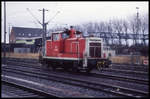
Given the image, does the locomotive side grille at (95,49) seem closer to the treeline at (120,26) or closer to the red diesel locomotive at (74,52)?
the red diesel locomotive at (74,52)

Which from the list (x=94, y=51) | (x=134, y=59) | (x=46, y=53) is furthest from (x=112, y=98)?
(x=134, y=59)

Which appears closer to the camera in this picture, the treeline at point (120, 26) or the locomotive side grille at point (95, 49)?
the locomotive side grille at point (95, 49)

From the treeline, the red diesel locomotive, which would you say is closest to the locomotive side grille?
the red diesel locomotive

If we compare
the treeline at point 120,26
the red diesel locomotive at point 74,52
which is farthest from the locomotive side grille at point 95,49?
the treeline at point 120,26

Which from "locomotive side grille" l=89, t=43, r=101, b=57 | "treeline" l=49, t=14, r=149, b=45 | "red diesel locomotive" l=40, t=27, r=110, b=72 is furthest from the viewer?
"treeline" l=49, t=14, r=149, b=45

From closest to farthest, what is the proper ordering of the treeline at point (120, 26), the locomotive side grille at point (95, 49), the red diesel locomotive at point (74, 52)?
1. the red diesel locomotive at point (74, 52)
2. the locomotive side grille at point (95, 49)
3. the treeline at point (120, 26)

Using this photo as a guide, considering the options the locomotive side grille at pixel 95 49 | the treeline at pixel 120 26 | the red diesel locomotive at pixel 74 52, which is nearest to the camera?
the red diesel locomotive at pixel 74 52

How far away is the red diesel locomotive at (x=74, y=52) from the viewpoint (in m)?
18.5

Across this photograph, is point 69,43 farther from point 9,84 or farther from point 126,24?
point 126,24

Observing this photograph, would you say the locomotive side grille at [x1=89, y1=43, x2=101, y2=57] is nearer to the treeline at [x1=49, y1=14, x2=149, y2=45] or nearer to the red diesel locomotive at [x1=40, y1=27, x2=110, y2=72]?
the red diesel locomotive at [x1=40, y1=27, x2=110, y2=72]

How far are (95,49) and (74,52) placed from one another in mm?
1550

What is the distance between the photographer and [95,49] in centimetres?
1898

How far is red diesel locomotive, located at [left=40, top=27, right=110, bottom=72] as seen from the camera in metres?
18.5

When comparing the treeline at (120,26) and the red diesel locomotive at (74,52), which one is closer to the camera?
the red diesel locomotive at (74,52)
